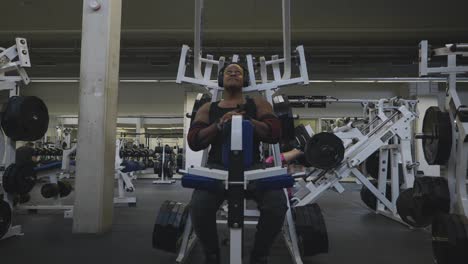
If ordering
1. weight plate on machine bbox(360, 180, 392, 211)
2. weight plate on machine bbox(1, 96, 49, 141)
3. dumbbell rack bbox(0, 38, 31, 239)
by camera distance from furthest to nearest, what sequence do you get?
1. weight plate on machine bbox(360, 180, 392, 211)
2. dumbbell rack bbox(0, 38, 31, 239)
3. weight plate on machine bbox(1, 96, 49, 141)

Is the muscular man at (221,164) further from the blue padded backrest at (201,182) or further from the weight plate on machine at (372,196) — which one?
the weight plate on machine at (372,196)

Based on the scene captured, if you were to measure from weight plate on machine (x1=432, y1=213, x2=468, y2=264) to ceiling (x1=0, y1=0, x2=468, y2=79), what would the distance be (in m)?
4.20

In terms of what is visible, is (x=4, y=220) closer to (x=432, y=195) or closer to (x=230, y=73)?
(x=230, y=73)

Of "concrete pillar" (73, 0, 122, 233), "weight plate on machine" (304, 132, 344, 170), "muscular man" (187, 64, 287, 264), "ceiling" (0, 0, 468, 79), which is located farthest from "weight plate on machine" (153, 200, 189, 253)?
"ceiling" (0, 0, 468, 79)

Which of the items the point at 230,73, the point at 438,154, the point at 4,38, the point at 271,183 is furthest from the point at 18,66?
the point at 4,38

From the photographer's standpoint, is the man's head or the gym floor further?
the gym floor

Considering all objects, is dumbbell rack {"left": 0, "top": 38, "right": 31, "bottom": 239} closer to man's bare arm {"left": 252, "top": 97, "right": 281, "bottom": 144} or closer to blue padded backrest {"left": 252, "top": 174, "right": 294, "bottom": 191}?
man's bare arm {"left": 252, "top": 97, "right": 281, "bottom": 144}

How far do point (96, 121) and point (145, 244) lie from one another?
107 centimetres

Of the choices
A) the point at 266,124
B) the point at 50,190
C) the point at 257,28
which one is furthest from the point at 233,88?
the point at 257,28

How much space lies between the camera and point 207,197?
160cm

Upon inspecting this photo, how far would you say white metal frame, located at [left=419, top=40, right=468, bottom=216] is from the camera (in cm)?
185

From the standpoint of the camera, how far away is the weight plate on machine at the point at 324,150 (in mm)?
3268

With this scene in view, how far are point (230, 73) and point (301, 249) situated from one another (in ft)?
Result: 3.63

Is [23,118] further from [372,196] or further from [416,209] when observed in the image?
[372,196]
